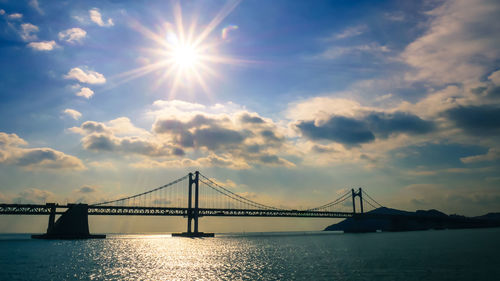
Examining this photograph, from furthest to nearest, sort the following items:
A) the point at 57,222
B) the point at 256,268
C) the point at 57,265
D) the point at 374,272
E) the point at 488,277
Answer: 1. the point at 57,222
2. the point at 57,265
3. the point at 256,268
4. the point at 374,272
5. the point at 488,277

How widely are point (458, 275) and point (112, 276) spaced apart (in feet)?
104

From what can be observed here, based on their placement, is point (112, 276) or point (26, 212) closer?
point (112, 276)

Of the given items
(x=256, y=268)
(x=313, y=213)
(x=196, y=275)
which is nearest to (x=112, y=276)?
(x=196, y=275)

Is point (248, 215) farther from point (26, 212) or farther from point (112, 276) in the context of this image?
point (112, 276)

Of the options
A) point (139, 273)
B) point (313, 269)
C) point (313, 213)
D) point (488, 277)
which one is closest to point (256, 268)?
point (313, 269)

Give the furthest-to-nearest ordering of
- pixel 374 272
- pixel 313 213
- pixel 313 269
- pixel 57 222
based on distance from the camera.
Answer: pixel 313 213 < pixel 57 222 < pixel 313 269 < pixel 374 272

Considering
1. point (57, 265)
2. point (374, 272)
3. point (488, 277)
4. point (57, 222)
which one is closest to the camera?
point (488, 277)

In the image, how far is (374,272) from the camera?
32.8 meters

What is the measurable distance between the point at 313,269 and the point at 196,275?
11901mm

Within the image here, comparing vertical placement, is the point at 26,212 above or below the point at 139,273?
above

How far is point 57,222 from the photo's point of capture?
93.8m

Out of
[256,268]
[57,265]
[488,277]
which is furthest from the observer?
[57,265]

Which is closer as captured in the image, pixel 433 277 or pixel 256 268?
pixel 433 277

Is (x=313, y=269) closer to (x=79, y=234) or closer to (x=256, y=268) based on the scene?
(x=256, y=268)
